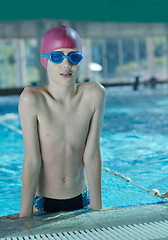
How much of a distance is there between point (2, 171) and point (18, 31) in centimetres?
1998

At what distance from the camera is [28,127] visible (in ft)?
7.73

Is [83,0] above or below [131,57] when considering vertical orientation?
above

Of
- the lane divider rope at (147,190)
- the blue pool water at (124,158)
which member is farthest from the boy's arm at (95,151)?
the blue pool water at (124,158)

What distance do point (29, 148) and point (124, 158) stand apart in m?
3.62

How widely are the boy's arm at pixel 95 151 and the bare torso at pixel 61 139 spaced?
0.04m

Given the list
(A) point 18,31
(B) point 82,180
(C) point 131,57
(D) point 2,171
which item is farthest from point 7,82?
(B) point 82,180

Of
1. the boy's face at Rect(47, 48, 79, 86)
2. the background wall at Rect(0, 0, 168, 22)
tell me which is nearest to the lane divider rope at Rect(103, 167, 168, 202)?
the boy's face at Rect(47, 48, 79, 86)

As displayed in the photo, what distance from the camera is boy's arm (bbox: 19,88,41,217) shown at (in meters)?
2.32

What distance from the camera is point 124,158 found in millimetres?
5848

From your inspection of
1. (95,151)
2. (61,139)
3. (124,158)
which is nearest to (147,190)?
(95,151)

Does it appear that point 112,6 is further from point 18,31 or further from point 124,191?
point 124,191

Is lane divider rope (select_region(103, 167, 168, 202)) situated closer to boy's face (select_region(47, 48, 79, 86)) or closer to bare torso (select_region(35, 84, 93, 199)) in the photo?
bare torso (select_region(35, 84, 93, 199))

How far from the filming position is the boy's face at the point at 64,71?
2336 mm

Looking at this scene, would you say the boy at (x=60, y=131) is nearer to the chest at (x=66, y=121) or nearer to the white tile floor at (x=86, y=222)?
the chest at (x=66, y=121)
